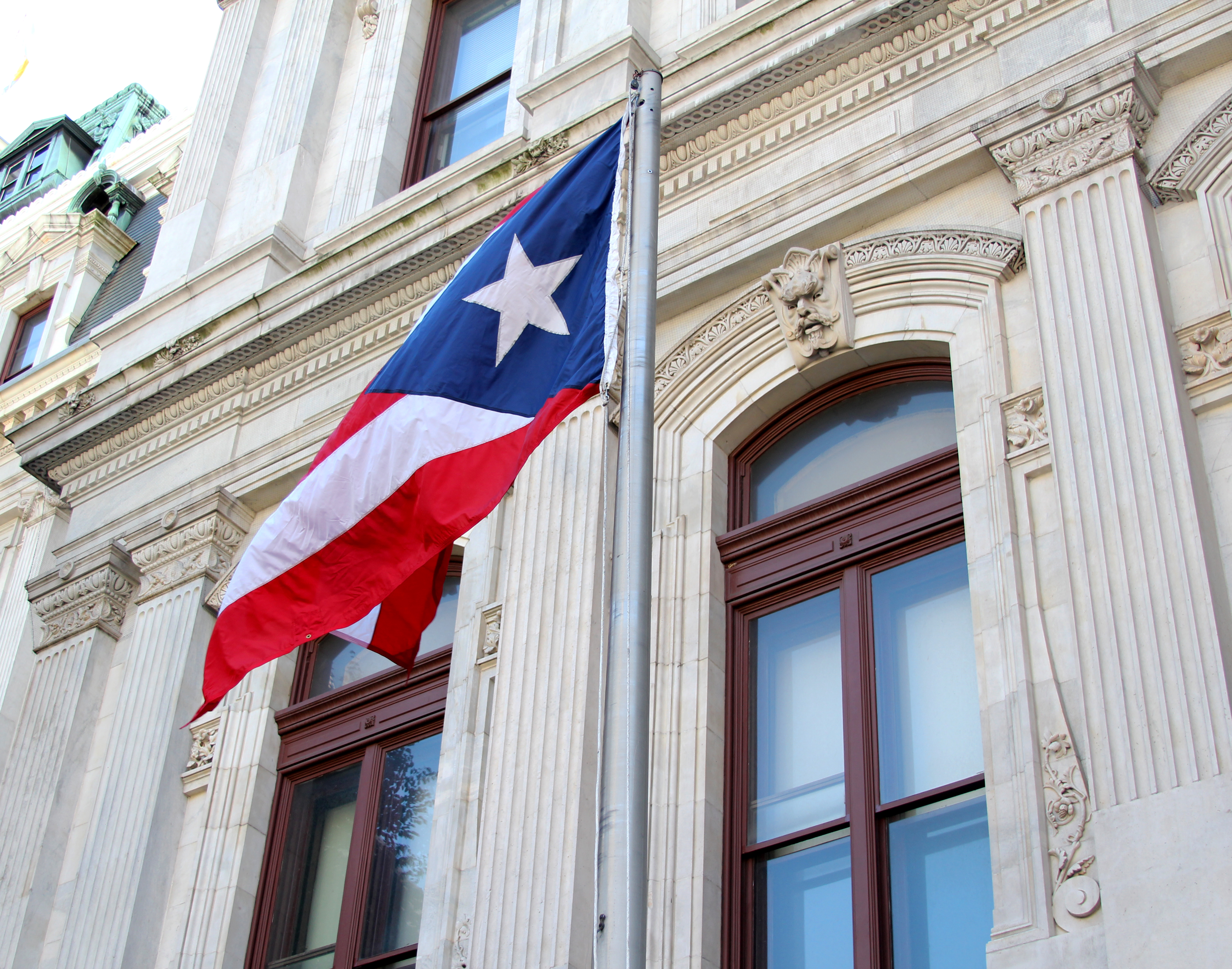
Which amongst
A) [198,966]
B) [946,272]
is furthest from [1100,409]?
[198,966]

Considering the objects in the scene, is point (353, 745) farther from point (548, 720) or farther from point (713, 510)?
point (713, 510)

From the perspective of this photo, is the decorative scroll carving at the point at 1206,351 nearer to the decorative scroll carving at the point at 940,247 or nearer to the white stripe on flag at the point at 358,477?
the decorative scroll carving at the point at 940,247

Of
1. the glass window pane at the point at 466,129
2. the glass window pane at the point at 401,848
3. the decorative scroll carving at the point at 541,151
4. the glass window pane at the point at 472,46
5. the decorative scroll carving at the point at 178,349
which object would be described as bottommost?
the glass window pane at the point at 401,848

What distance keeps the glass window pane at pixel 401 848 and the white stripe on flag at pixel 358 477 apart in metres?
2.63

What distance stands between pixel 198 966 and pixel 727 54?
7995 mm

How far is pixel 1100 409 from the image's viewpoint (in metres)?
9.77

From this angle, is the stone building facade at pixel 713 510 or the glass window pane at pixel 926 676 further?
the glass window pane at pixel 926 676

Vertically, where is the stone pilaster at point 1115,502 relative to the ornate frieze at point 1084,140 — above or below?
below

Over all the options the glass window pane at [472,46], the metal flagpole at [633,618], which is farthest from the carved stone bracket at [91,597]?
the metal flagpole at [633,618]

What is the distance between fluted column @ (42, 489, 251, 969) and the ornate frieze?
766 cm

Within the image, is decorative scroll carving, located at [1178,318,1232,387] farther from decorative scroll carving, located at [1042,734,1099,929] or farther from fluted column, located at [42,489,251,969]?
fluted column, located at [42,489,251,969]

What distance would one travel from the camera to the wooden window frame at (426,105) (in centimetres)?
1823

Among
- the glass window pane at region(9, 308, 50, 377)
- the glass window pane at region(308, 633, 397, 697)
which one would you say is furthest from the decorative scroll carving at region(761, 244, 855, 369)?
the glass window pane at region(9, 308, 50, 377)

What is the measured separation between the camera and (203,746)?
1432 cm
